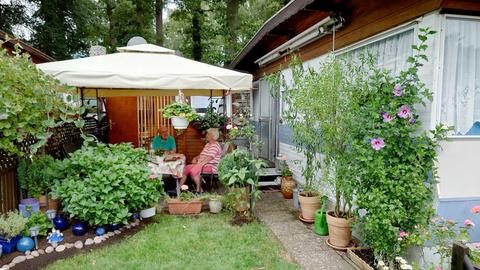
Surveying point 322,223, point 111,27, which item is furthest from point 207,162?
point 111,27

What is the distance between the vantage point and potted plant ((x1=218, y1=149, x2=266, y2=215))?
4.21 metres

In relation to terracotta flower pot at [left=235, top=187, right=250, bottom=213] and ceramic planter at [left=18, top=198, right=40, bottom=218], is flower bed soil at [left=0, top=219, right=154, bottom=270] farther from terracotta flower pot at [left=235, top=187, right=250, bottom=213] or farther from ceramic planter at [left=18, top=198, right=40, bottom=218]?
terracotta flower pot at [left=235, top=187, right=250, bottom=213]

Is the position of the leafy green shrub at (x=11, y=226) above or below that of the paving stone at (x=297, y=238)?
above

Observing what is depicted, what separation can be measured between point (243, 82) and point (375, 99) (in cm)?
216

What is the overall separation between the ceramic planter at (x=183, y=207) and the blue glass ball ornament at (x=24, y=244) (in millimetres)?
1696

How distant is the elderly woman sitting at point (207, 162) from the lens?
506 cm

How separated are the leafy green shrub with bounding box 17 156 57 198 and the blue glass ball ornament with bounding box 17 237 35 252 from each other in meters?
0.74

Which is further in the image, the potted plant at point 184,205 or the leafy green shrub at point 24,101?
the potted plant at point 184,205

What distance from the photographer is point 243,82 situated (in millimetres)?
4641

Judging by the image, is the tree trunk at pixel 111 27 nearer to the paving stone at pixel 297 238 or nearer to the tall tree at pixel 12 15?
the tall tree at pixel 12 15

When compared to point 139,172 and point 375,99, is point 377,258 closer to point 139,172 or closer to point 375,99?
point 375,99

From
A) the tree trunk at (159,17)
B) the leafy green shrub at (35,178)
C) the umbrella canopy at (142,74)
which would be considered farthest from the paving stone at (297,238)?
the tree trunk at (159,17)

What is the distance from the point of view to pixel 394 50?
3.23 metres

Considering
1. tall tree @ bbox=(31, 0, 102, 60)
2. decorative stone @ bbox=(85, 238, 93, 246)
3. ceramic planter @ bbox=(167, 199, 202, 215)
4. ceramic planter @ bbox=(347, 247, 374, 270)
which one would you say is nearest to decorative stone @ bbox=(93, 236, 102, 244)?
decorative stone @ bbox=(85, 238, 93, 246)
